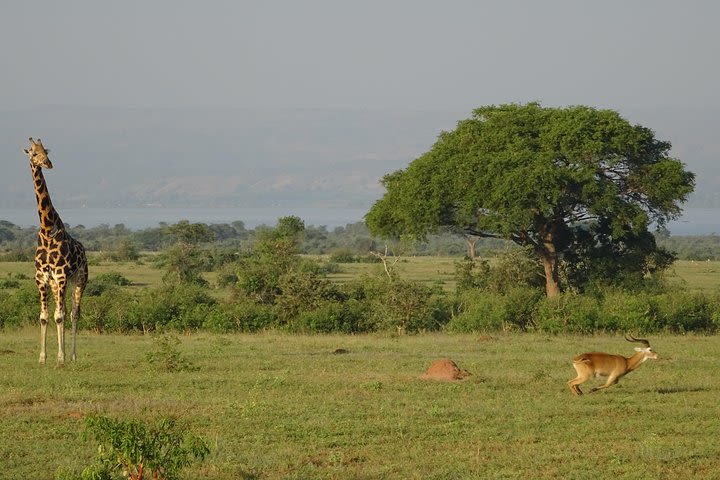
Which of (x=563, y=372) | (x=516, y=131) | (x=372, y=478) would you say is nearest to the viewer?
(x=372, y=478)

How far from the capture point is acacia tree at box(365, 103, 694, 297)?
114 feet

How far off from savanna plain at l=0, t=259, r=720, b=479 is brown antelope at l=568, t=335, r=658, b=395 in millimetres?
298

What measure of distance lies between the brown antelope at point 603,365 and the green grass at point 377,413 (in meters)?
0.32

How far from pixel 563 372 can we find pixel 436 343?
6.69 metres

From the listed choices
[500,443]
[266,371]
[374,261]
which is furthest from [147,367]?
[374,261]

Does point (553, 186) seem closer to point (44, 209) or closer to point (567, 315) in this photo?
point (567, 315)

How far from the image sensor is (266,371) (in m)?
20.9

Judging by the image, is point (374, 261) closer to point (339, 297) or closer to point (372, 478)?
point (339, 297)

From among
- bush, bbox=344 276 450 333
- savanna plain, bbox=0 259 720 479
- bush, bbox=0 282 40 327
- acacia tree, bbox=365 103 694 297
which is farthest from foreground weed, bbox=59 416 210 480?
acacia tree, bbox=365 103 694 297

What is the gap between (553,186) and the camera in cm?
3422

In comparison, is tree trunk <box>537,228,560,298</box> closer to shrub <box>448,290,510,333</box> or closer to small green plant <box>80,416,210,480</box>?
shrub <box>448,290,510,333</box>

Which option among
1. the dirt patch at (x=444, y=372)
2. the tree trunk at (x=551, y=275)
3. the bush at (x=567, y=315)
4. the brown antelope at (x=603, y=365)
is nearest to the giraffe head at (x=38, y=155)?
the dirt patch at (x=444, y=372)

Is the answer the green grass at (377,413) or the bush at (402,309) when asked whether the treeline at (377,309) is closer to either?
the bush at (402,309)

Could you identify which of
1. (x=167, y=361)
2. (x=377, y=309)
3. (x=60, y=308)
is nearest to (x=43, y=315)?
(x=60, y=308)
